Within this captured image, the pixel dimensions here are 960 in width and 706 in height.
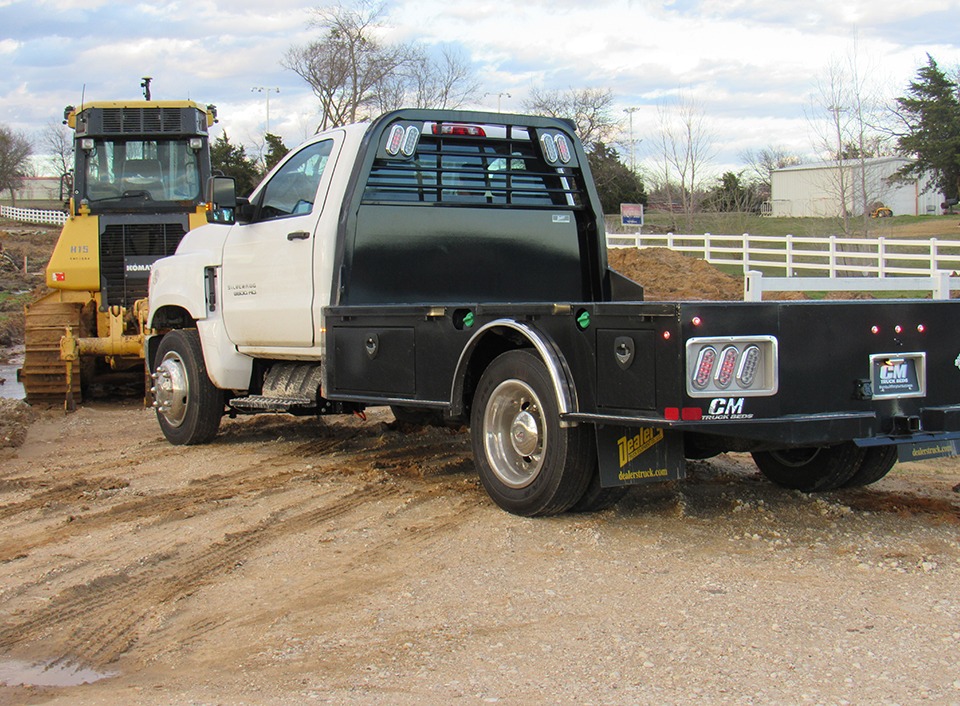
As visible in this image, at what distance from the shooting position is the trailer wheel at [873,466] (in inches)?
260

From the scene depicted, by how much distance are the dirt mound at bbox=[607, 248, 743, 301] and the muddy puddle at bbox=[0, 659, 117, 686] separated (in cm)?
1973

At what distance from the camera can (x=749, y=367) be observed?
534cm

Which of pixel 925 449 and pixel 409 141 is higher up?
pixel 409 141

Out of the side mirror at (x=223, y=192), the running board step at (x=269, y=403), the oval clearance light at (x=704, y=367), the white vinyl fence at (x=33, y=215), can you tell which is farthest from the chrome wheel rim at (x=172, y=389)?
the white vinyl fence at (x=33, y=215)

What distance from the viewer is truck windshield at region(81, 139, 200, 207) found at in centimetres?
1361

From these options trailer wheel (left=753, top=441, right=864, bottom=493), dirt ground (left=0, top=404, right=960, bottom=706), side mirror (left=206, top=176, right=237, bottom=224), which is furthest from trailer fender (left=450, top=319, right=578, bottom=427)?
side mirror (left=206, top=176, right=237, bottom=224)

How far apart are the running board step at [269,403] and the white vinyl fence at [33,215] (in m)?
61.2

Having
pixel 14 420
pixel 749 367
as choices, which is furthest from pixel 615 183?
pixel 749 367

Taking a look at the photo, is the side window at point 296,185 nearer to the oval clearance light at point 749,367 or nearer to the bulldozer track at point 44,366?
the oval clearance light at point 749,367

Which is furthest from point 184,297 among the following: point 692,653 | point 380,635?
point 692,653

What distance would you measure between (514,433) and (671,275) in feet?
65.8

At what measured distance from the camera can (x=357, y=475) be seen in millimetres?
7738

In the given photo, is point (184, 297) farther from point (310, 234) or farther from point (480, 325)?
point (480, 325)

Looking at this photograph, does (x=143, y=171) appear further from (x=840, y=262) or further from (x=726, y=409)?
(x=840, y=262)
